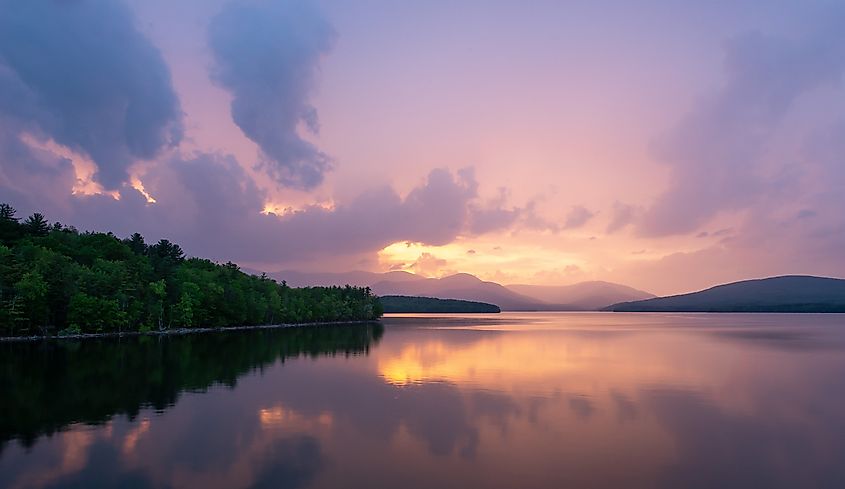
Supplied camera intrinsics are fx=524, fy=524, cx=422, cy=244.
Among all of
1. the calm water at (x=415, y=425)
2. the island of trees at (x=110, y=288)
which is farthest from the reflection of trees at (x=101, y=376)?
the island of trees at (x=110, y=288)

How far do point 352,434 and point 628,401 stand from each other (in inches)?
675

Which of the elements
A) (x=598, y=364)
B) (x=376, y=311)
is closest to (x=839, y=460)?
(x=598, y=364)

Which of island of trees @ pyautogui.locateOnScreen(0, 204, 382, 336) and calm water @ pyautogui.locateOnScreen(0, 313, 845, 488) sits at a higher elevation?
island of trees @ pyautogui.locateOnScreen(0, 204, 382, 336)

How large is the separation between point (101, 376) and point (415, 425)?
85.3 feet

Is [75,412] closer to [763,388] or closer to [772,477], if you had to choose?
[772,477]

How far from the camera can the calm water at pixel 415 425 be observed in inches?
683

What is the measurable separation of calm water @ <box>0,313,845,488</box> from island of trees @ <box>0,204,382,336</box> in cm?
2622

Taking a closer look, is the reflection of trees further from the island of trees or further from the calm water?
the island of trees

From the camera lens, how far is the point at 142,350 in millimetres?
58156

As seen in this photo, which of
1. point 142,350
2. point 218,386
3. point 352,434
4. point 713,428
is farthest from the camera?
point 142,350

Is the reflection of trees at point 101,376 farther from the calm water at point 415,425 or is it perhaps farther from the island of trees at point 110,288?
the island of trees at point 110,288

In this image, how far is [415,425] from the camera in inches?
959

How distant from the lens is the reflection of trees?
25.1 metres

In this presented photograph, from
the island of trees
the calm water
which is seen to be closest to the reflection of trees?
the calm water
